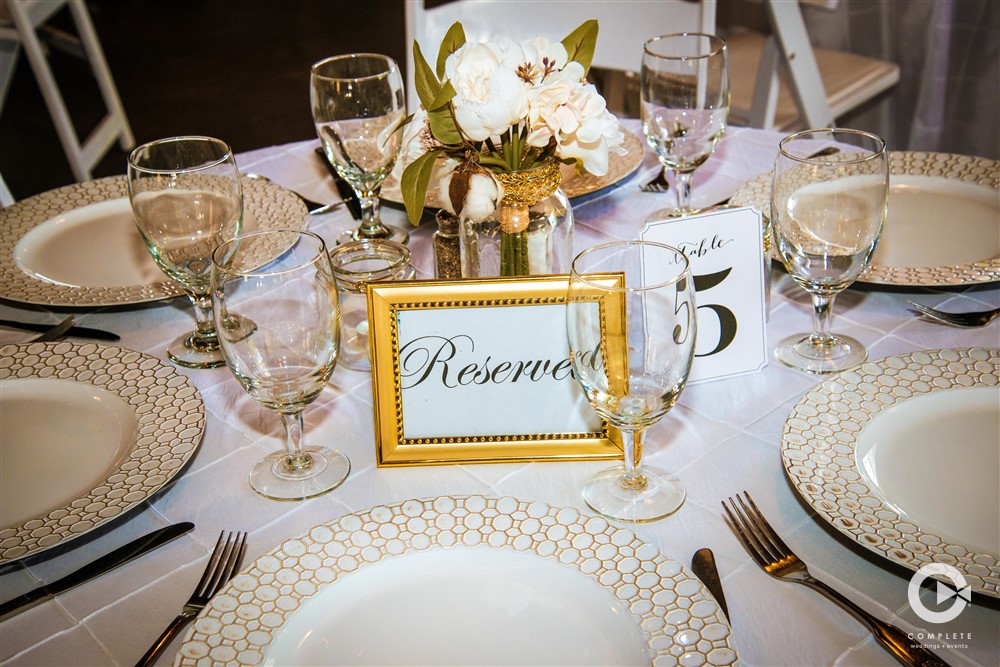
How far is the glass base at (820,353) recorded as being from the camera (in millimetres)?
946

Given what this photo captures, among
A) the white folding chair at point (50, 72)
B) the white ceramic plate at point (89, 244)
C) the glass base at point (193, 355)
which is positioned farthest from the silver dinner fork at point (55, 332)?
the white folding chair at point (50, 72)

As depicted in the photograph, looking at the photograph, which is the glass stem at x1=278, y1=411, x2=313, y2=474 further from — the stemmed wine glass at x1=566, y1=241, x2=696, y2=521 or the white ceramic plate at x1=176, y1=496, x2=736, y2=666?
the stemmed wine glass at x1=566, y1=241, x2=696, y2=521

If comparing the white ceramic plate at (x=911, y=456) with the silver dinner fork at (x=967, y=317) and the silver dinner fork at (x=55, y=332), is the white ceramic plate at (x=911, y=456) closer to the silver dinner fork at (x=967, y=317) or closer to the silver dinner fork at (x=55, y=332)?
the silver dinner fork at (x=967, y=317)

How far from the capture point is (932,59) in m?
2.28

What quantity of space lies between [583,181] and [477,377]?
550mm

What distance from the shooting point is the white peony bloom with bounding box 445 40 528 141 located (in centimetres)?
77

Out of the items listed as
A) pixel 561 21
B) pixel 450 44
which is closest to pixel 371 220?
pixel 450 44

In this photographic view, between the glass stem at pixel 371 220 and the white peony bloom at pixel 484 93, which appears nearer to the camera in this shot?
the white peony bloom at pixel 484 93

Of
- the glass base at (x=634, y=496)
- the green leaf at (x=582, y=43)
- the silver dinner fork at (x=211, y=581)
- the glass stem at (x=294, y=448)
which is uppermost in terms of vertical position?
the green leaf at (x=582, y=43)

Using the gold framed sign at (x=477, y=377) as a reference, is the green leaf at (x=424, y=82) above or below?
above

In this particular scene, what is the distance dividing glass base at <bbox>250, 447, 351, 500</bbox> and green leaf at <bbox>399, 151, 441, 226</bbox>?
0.23 meters

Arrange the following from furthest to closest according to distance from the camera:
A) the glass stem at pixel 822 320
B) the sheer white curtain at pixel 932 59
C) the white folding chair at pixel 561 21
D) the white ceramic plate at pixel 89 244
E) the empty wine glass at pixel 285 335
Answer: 1. the sheer white curtain at pixel 932 59
2. the white folding chair at pixel 561 21
3. the white ceramic plate at pixel 89 244
4. the glass stem at pixel 822 320
5. the empty wine glass at pixel 285 335

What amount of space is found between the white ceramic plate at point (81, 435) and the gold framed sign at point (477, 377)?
0.19m

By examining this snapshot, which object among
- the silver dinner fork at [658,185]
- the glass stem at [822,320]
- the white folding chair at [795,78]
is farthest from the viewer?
the white folding chair at [795,78]
